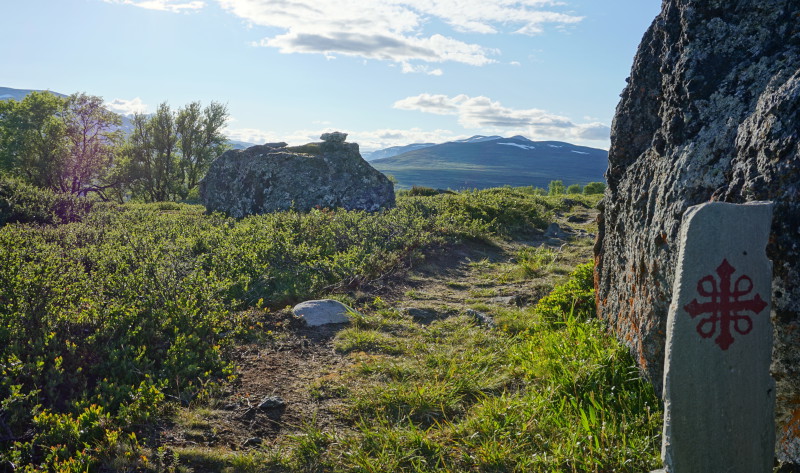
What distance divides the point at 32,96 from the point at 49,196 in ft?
85.3

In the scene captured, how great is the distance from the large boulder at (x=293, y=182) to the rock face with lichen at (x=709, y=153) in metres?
12.1

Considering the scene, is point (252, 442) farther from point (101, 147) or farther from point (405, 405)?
point (101, 147)

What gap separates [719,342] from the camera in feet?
9.89

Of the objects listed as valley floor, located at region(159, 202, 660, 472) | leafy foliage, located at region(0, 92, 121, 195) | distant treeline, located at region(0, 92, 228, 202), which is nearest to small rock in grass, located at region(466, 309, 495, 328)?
valley floor, located at region(159, 202, 660, 472)

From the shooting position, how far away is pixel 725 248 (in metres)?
3.01

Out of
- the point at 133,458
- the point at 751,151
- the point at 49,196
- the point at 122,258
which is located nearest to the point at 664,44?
the point at 751,151

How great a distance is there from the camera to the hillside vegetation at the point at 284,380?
397 cm

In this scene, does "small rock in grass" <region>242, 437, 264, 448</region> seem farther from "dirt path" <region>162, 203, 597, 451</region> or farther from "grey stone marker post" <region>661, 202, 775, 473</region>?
"grey stone marker post" <region>661, 202, 775, 473</region>

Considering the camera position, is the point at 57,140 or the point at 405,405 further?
the point at 57,140

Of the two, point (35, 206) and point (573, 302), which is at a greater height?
point (35, 206)

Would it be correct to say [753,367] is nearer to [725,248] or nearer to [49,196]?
[725,248]

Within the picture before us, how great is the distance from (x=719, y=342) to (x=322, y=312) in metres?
5.39

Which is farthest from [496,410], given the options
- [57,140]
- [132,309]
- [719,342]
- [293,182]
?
[57,140]

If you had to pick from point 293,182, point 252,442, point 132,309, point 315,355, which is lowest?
point 252,442
